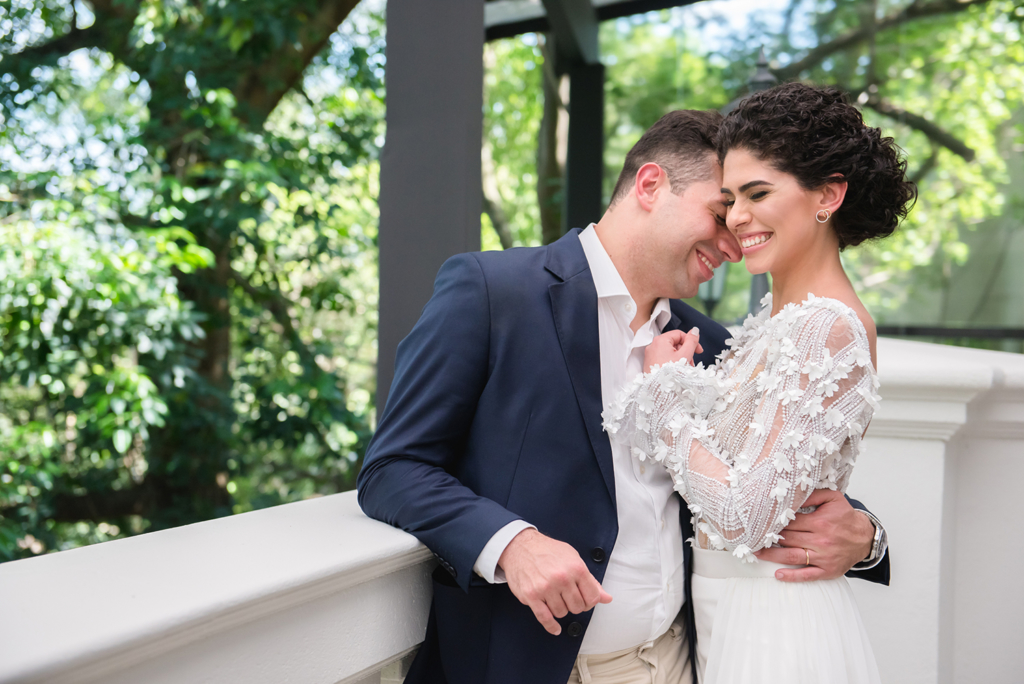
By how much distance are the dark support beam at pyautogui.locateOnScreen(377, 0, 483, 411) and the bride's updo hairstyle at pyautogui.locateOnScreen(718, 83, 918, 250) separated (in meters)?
0.58

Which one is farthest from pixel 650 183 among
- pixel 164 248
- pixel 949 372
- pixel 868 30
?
pixel 868 30

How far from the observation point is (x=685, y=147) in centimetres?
175

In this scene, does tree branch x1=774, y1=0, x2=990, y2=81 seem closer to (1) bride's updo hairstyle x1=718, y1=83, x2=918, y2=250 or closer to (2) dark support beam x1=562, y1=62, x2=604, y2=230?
(2) dark support beam x1=562, y1=62, x2=604, y2=230

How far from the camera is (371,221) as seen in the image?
6.34 metres

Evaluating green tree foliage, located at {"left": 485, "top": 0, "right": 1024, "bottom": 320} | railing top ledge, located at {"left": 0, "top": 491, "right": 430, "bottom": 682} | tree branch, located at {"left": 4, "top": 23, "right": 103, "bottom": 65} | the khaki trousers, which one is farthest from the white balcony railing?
tree branch, located at {"left": 4, "top": 23, "right": 103, "bottom": 65}

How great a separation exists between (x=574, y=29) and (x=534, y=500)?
4.32 m

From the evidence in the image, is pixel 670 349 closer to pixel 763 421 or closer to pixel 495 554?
pixel 763 421

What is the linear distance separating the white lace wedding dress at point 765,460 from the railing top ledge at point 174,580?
1.70 ft

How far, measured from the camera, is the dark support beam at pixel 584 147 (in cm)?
534

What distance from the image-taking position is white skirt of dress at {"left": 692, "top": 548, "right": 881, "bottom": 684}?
1.40 meters

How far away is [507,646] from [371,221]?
5335 millimetres

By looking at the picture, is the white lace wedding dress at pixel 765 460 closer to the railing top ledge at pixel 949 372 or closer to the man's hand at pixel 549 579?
the man's hand at pixel 549 579

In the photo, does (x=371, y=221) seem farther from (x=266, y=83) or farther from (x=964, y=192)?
(x=964, y=192)

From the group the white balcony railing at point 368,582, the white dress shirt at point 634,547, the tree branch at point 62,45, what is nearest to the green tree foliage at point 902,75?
the white balcony railing at point 368,582
